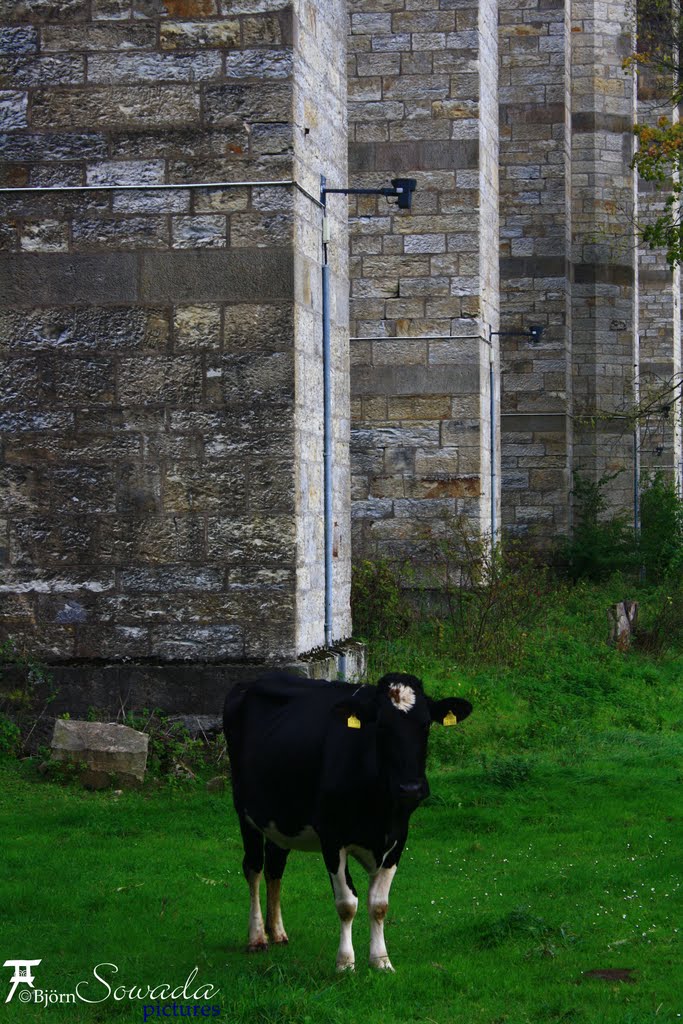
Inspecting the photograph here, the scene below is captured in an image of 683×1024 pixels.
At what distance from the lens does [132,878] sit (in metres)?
A: 7.95

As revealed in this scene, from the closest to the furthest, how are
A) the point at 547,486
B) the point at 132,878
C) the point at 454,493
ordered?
the point at 132,878
the point at 454,493
the point at 547,486

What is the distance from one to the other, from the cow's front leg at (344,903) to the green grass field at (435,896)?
9cm

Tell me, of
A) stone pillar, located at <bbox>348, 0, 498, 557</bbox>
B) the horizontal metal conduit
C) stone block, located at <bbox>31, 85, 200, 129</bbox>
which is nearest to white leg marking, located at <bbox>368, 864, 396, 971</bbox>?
the horizontal metal conduit

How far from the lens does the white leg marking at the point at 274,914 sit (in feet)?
21.7

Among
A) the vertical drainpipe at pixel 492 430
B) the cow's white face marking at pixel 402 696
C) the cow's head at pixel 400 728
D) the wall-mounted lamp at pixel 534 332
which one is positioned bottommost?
the cow's head at pixel 400 728

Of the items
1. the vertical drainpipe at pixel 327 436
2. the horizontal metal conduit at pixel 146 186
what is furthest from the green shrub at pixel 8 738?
the horizontal metal conduit at pixel 146 186

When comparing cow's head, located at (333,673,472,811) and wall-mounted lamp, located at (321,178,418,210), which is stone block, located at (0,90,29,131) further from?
cow's head, located at (333,673,472,811)

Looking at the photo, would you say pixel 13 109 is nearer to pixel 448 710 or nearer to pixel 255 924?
pixel 448 710

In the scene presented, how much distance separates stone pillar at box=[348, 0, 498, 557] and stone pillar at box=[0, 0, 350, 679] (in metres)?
6.71

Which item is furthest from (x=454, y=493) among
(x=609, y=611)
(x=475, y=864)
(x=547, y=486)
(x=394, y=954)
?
(x=394, y=954)

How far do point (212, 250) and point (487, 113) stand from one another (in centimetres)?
846

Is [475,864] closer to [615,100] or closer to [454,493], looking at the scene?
[454,493]

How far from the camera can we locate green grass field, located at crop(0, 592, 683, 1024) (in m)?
5.96

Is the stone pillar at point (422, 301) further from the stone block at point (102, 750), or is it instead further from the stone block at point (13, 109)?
the stone block at point (102, 750)
